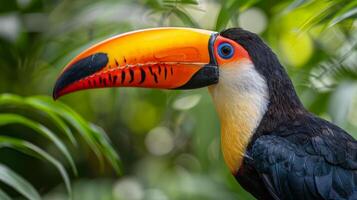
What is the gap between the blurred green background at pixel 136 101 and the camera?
373 cm

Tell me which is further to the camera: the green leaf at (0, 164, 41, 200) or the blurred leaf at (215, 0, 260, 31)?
the green leaf at (0, 164, 41, 200)

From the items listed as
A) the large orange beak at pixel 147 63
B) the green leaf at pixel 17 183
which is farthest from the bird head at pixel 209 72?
the green leaf at pixel 17 183

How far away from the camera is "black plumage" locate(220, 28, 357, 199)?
2.57m

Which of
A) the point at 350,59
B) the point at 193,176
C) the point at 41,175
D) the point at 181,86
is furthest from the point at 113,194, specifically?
the point at 181,86

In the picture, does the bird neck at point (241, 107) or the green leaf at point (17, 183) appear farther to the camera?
the green leaf at point (17, 183)

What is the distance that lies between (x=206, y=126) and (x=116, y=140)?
116 centimetres

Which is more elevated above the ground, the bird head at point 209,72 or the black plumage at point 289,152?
the bird head at point 209,72

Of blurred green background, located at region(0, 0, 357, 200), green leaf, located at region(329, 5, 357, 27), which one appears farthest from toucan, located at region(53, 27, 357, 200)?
blurred green background, located at region(0, 0, 357, 200)

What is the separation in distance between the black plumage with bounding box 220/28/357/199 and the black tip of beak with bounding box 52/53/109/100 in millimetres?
427

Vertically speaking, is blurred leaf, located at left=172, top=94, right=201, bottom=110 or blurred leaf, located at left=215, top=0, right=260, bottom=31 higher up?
blurred leaf, located at left=215, top=0, right=260, bottom=31

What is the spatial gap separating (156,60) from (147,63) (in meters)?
0.03

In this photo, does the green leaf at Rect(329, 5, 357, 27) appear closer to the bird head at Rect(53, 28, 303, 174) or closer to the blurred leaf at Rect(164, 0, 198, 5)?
the bird head at Rect(53, 28, 303, 174)

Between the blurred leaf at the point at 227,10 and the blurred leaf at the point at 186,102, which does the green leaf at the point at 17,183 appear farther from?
the blurred leaf at the point at 186,102

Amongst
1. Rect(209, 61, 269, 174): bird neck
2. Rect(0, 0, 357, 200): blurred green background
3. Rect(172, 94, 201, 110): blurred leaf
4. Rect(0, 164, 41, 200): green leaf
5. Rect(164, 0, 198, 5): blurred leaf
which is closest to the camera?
Rect(164, 0, 198, 5): blurred leaf
